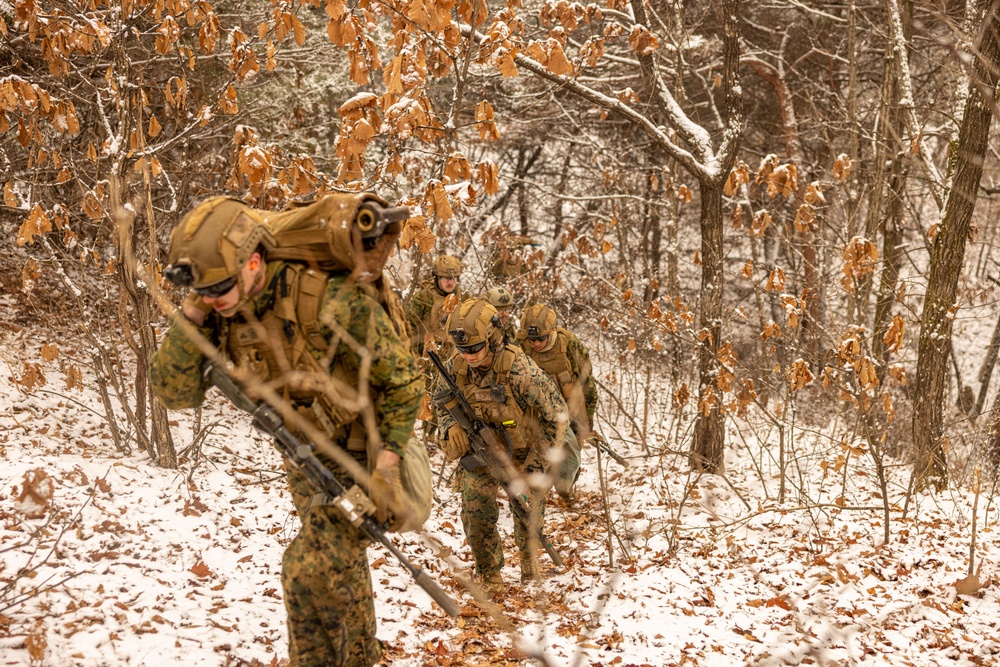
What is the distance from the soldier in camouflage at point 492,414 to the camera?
5391mm

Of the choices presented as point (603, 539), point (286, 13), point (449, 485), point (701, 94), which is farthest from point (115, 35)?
point (701, 94)

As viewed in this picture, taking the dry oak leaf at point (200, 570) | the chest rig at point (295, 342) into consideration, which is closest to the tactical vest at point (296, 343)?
the chest rig at point (295, 342)

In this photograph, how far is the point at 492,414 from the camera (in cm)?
570

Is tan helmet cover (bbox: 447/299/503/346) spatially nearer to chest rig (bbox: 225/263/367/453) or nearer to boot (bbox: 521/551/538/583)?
boot (bbox: 521/551/538/583)

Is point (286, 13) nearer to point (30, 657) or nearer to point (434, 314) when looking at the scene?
point (434, 314)

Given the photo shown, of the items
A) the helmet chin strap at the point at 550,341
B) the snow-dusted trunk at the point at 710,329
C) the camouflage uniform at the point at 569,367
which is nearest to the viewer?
the helmet chin strap at the point at 550,341

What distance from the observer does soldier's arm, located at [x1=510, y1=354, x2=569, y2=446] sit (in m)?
5.61

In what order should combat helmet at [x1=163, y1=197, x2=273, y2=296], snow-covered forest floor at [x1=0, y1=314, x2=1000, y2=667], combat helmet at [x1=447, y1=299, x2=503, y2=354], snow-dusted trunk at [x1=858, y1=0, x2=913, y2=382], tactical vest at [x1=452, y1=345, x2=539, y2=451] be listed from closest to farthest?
combat helmet at [x1=163, y1=197, x2=273, y2=296], snow-covered forest floor at [x1=0, y1=314, x2=1000, y2=667], combat helmet at [x1=447, y1=299, x2=503, y2=354], tactical vest at [x1=452, y1=345, x2=539, y2=451], snow-dusted trunk at [x1=858, y1=0, x2=913, y2=382]

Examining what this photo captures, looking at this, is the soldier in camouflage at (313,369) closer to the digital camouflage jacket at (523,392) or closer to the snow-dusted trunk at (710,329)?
the digital camouflage jacket at (523,392)

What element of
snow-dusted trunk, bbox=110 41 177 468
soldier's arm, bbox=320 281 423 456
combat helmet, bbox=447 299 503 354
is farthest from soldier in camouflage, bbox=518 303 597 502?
soldier's arm, bbox=320 281 423 456

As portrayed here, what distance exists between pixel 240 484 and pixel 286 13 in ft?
13.6

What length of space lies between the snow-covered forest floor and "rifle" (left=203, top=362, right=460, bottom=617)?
0.43m

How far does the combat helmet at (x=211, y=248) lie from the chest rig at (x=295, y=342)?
24 centimetres

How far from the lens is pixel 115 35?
5621 mm
